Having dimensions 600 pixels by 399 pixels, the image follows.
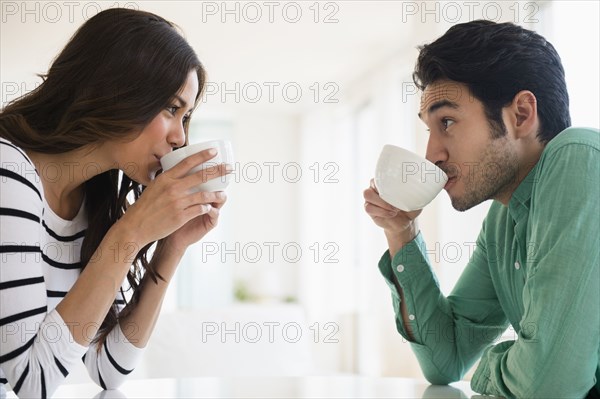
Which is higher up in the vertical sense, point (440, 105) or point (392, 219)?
point (440, 105)

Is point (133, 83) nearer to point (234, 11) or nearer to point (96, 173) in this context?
point (96, 173)

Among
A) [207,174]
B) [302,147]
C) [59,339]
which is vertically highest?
[302,147]

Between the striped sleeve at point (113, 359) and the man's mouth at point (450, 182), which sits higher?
the man's mouth at point (450, 182)

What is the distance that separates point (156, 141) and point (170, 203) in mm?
165

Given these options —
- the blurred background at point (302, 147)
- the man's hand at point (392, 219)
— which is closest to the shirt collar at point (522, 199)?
the man's hand at point (392, 219)

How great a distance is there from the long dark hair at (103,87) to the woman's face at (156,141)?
0.02 metres

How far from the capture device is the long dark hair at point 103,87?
1259 millimetres

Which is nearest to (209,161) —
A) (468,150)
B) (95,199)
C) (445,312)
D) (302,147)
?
(95,199)

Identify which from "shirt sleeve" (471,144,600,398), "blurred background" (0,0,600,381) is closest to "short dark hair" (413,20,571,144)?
"shirt sleeve" (471,144,600,398)

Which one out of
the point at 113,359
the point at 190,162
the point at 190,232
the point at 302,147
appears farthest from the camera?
the point at 302,147

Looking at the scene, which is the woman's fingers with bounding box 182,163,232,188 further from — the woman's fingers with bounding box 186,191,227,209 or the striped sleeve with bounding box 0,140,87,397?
the striped sleeve with bounding box 0,140,87,397

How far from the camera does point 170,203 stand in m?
1.20

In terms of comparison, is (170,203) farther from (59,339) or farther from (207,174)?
(59,339)

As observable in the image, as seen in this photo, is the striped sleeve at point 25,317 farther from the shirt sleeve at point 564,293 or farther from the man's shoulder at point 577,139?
the man's shoulder at point 577,139
